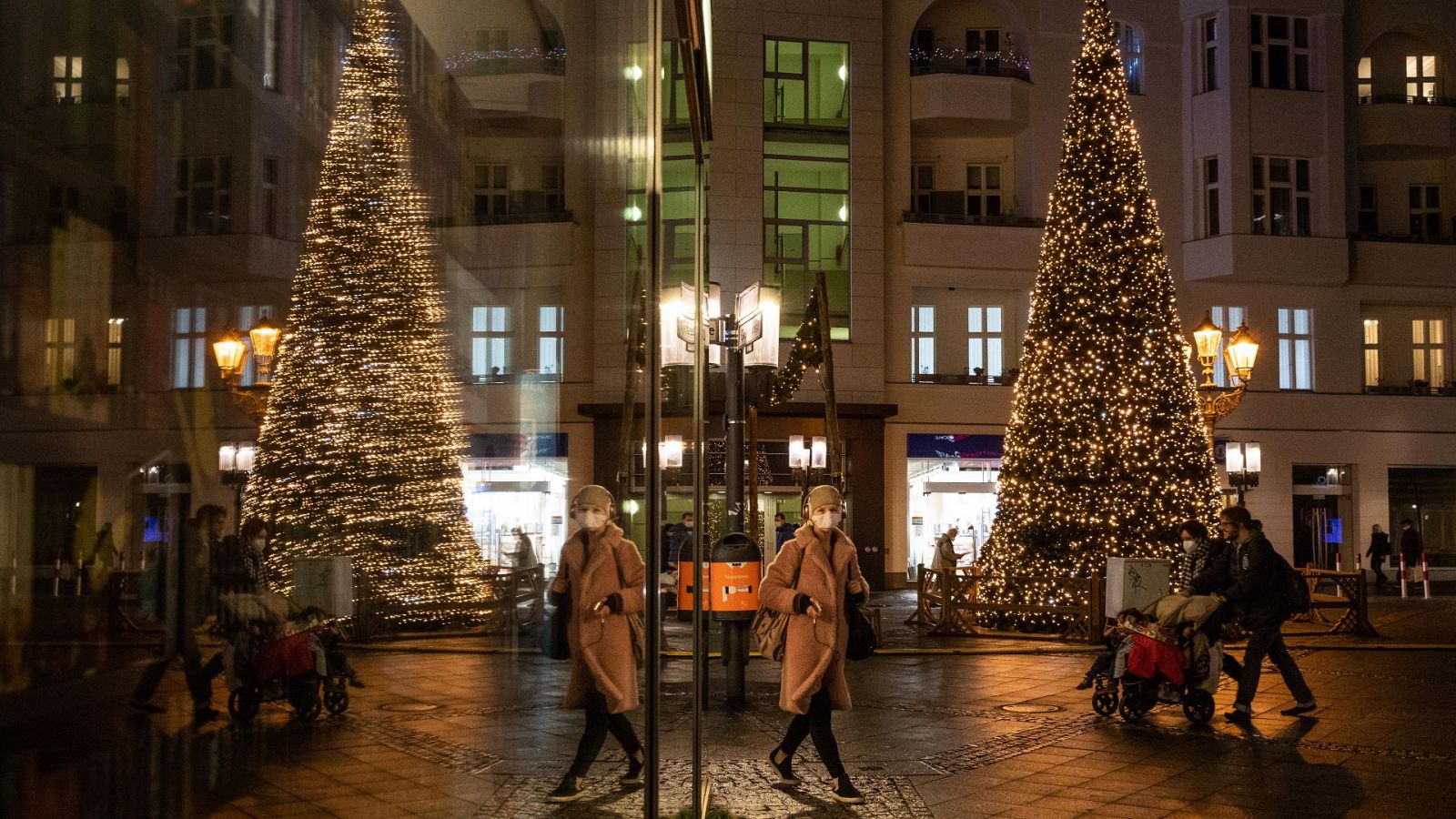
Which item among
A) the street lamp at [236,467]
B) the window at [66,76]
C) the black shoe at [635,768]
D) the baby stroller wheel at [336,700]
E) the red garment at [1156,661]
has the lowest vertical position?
the red garment at [1156,661]

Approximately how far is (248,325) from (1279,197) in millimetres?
31713

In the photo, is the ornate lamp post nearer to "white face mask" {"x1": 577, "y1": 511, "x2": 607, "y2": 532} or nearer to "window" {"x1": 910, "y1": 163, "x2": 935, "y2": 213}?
"white face mask" {"x1": 577, "y1": 511, "x2": 607, "y2": 532}

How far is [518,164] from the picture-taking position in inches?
68.4

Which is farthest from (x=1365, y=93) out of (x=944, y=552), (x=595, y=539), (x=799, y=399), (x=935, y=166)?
(x=595, y=539)

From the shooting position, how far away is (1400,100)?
30.9 meters

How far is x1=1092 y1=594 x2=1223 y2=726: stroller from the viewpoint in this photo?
33.6 ft

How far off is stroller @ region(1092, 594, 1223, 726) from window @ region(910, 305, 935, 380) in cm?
1897

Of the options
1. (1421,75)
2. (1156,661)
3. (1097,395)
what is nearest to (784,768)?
(1156,661)

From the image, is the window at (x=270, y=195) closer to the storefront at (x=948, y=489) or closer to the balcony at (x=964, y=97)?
the storefront at (x=948, y=489)

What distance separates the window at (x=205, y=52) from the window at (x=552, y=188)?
3.09ft

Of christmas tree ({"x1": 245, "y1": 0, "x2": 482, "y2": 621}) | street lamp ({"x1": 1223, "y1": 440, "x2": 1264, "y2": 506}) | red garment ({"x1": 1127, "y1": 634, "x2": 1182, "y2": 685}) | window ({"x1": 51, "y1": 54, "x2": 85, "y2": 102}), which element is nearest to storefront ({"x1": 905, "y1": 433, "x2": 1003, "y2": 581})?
street lamp ({"x1": 1223, "y1": 440, "x2": 1264, "y2": 506})

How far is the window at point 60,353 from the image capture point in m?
0.71

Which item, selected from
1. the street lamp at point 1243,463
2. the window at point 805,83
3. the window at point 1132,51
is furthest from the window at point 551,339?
the window at point 1132,51

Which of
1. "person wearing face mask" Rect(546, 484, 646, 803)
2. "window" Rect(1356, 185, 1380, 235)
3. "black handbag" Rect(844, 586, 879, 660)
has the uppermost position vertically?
"window" Rect(1356, 185, 1380, 235)
